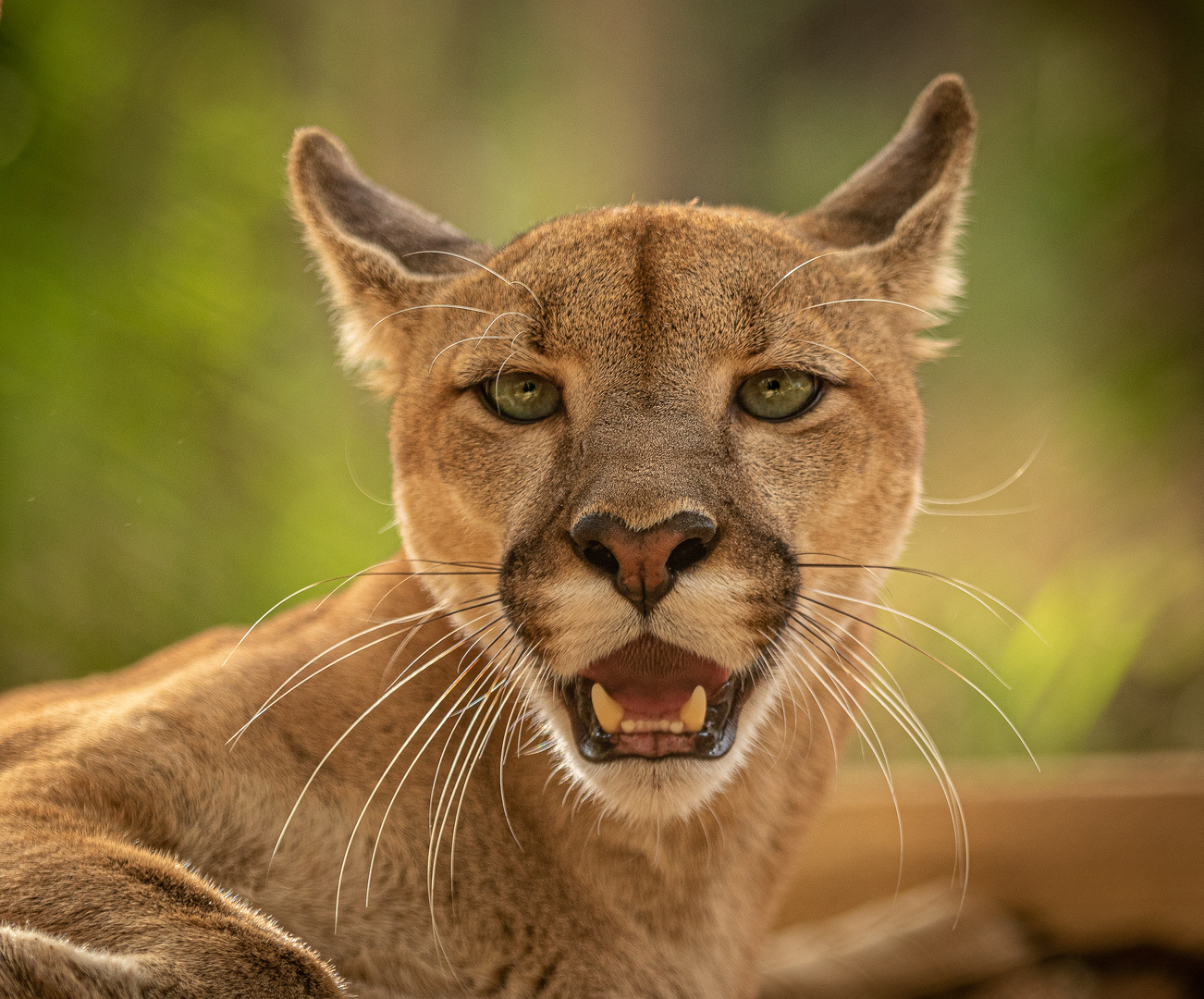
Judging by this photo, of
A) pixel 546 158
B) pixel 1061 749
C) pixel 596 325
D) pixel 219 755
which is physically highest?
pixel 546 158

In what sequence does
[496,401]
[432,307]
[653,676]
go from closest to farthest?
[653,676] → [496,401] → [432,307]

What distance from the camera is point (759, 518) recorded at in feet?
6.72

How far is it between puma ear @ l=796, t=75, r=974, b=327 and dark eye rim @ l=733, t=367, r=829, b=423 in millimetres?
488

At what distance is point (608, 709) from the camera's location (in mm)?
2000

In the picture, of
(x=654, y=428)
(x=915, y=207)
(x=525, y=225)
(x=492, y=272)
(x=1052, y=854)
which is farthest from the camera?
(x=525, y=225)

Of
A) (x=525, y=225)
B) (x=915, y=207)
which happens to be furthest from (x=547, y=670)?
(x=525, y=225)

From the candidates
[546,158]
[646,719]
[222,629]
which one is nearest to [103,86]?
[546,158]

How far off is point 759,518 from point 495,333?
2.28 feet

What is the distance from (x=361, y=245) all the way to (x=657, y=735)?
1348mm

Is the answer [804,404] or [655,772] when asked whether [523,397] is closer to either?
[804,404]

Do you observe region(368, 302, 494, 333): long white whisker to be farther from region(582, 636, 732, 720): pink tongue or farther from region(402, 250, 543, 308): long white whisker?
region(582, 636, 732, 720): pink tongue

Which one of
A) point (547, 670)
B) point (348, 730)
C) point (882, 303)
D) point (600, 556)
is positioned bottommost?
point (348, 730)

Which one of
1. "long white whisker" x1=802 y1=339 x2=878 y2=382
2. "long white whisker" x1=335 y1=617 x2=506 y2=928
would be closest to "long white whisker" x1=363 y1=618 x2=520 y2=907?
"long white whisker" x1=335 y1=617 x2=506 y2=928

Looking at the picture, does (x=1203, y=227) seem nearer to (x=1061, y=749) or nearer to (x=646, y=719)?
(x=1061, y=749)
